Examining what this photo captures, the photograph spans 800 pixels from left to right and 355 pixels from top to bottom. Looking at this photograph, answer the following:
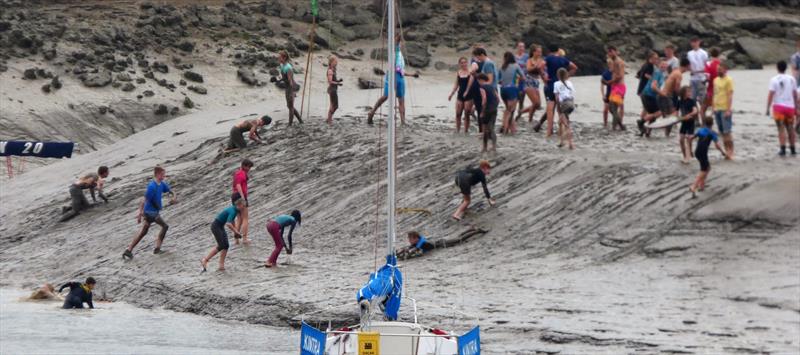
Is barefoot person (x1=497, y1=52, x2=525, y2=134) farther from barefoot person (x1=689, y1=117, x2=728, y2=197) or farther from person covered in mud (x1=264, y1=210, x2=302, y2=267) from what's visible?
person covered in mud (x1=264, y1=210, x2=302, y2=267)

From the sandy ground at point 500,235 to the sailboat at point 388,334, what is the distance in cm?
191

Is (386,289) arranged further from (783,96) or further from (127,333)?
(783,96)

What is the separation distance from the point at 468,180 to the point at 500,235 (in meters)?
0.99

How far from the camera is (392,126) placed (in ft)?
59.0

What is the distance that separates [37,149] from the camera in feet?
113

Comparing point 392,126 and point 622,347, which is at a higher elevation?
point 392,126

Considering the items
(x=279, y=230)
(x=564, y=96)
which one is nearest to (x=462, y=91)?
(x=564, y=96)

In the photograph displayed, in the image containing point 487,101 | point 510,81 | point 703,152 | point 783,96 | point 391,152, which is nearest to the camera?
point 391,152

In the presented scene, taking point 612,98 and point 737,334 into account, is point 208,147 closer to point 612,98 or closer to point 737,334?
point 612,98

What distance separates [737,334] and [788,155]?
6.83 m

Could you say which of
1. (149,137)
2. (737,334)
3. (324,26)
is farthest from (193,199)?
(324,26)

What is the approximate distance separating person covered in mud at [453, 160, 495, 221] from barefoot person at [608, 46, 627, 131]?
4.16m

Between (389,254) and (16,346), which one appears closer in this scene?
(389,254)

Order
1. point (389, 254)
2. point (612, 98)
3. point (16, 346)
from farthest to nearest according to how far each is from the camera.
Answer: point (612, 98) < point (16, 346) < point (389, 254)
